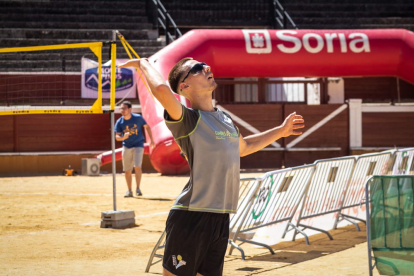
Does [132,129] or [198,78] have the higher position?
[198,78]

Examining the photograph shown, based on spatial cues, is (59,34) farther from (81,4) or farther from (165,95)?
(165,95)

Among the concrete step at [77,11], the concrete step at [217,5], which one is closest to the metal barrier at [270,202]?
the concrete step at [77,11]

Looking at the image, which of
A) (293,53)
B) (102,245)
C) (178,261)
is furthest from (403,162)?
(293,53)

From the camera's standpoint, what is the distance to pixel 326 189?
31.9 feet

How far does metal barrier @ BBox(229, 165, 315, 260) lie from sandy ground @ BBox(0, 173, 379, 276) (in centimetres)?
29

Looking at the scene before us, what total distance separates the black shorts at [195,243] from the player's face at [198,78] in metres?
0.73

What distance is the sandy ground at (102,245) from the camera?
7200mm

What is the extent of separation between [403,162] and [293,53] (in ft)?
29.8

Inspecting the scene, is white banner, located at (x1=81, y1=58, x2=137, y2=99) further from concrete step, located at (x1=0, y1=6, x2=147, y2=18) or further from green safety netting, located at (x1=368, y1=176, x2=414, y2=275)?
green safety netting, located at (x1=368, y1=176, x2=414, y2=275)

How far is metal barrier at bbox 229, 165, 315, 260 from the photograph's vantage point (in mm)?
8219

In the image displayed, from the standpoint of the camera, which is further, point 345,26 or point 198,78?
point 345,26

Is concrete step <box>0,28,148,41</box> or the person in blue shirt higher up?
concrete step <box>0,28,148,41</box>

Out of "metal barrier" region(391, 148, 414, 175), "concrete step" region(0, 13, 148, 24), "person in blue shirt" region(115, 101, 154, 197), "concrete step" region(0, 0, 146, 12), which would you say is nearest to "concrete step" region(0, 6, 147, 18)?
"concrete step" region(0, 0, 146, 12)

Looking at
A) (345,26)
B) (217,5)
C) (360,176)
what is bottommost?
(360,176)
